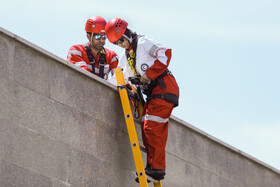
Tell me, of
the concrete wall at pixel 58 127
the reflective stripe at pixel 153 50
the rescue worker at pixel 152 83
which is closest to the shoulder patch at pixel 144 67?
the rescue worker at pixel 152 83

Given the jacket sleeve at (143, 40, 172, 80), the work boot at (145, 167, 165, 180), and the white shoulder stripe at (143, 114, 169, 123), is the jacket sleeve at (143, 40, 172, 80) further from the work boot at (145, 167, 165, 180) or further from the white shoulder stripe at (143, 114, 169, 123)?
the work boot at (145, 167, 165, 180)

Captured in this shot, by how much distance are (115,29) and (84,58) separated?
4.19 feet

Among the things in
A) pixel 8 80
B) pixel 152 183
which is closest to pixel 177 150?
pixel 152 183

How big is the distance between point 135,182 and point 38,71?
6.44 feet

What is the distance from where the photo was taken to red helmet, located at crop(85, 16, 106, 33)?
33.1 ft

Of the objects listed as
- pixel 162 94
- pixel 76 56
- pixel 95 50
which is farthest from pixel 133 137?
pixel 95 50

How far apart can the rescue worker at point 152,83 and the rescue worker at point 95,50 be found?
3.57 ft

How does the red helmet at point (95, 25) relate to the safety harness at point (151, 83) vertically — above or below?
above

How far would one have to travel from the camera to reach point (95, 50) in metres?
10.2

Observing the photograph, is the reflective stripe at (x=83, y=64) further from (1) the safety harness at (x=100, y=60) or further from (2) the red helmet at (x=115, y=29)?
(2) the red helmet at (x=115, y=29)

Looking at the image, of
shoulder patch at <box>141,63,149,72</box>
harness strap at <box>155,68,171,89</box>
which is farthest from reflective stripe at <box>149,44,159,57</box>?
harness strap at <box>155,68,171,89</box>

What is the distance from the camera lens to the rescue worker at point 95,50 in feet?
32.9

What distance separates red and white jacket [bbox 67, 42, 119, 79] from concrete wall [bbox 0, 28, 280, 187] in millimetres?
1205

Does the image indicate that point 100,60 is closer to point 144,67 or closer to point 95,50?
point 95,50
